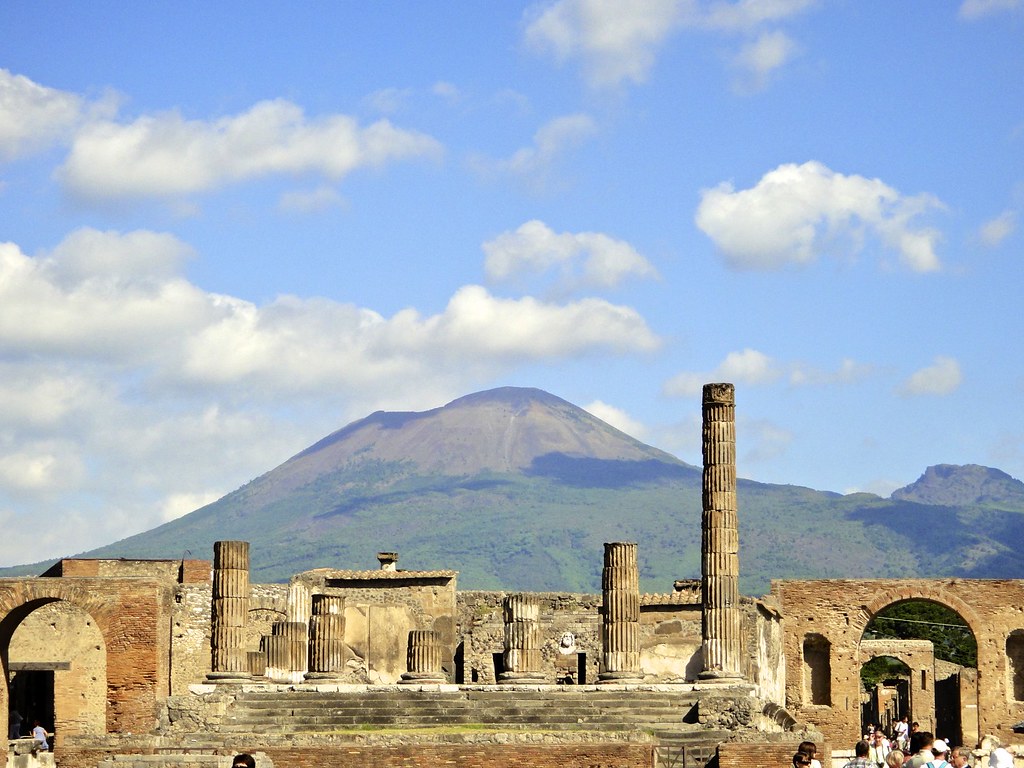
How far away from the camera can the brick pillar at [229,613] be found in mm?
36906

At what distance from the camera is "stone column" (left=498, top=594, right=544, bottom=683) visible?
37656 millimetres

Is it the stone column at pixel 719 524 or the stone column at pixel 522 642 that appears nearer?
the stone column at pixel 719 524

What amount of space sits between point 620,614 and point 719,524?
281cm

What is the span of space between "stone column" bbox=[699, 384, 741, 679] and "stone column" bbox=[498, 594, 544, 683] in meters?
3.47

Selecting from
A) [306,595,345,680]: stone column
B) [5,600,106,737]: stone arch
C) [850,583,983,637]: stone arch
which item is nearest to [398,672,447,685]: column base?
[306,595,345,680]: stone column

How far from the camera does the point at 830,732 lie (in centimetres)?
4697

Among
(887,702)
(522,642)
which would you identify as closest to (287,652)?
(522,642)

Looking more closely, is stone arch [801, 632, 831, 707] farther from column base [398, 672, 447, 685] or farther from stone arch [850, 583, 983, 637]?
column base [398, 672, 447, 685]

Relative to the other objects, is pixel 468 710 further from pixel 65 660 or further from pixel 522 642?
pixel 65 660

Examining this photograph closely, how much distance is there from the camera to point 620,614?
38281 mm

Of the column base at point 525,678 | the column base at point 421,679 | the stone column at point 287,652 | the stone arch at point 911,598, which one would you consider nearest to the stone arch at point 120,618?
the stone column at point 287,652

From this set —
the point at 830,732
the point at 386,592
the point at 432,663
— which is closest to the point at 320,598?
the point at 432,663

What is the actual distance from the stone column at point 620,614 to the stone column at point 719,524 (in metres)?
1.59

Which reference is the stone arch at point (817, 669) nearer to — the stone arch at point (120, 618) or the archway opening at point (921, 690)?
the archway opening at point (921, 690)
